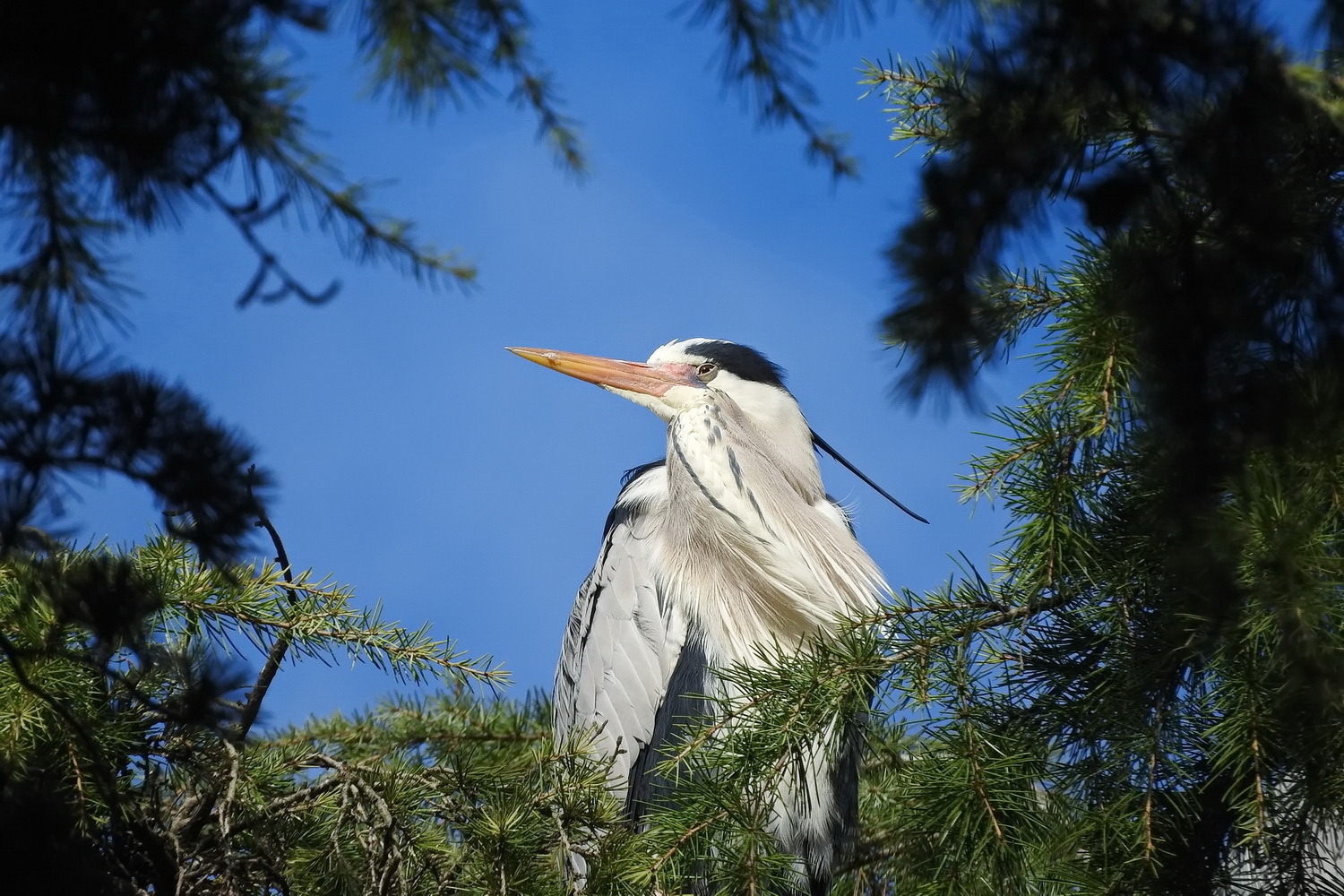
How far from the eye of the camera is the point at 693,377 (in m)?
3.23

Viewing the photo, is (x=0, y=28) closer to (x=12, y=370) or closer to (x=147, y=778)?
(x=12, y=370)

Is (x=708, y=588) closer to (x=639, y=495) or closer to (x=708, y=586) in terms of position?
(x=708, y=586)

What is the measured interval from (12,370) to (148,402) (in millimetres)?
104

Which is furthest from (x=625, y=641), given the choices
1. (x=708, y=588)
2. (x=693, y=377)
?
(x=693, y=377)

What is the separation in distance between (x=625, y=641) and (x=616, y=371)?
0.81 metres

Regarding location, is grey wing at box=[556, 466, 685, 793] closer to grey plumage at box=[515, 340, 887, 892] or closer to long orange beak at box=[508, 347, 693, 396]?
grey plumage at box=[515, 340, 887, 892]

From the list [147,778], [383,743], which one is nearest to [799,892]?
[383,743]

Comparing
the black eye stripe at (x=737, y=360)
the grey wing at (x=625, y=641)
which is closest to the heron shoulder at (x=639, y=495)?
the grey wing at (x=625, y=641)

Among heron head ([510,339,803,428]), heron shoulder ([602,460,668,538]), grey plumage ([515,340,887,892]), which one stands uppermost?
heron head ([510,339,803,428])

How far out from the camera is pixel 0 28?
33.6 inches

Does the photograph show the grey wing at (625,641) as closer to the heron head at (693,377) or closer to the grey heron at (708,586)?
the grey heron at (708,586)

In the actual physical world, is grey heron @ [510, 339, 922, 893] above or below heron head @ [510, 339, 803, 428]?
below

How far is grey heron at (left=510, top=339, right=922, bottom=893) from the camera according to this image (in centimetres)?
267

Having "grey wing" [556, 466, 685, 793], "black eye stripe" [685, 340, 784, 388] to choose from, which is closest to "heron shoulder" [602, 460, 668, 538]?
"grey wing" [556, 466, 685, 793]
